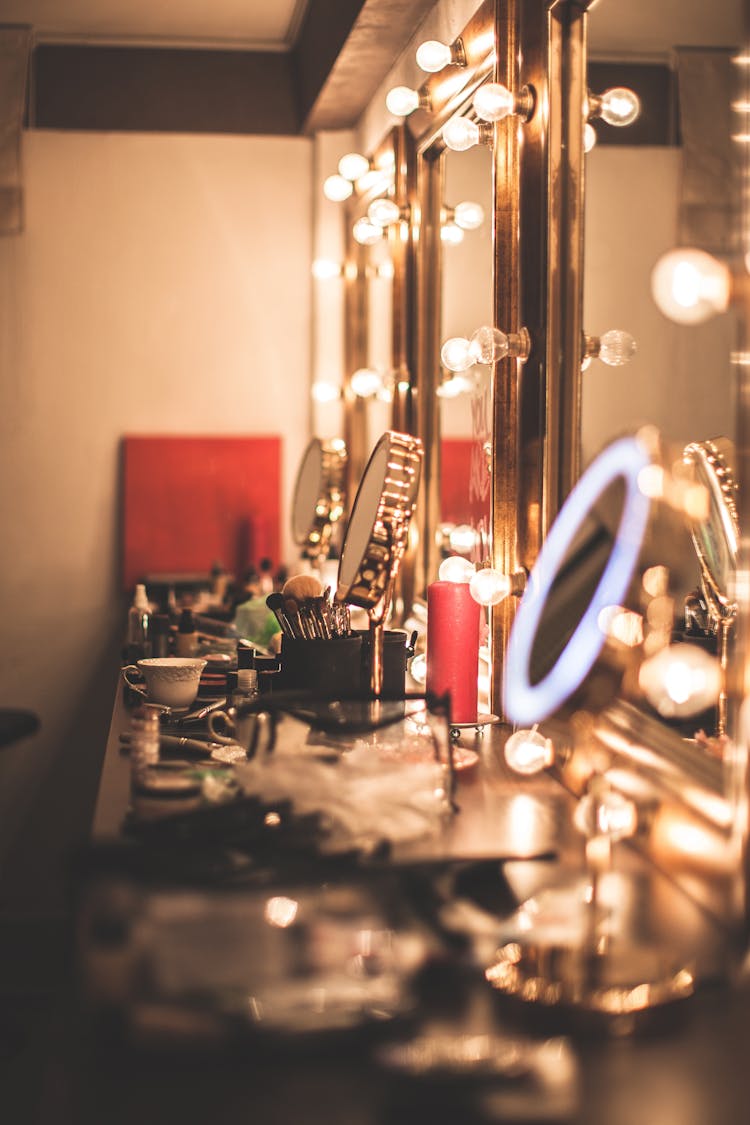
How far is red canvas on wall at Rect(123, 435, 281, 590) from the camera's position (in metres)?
4.19

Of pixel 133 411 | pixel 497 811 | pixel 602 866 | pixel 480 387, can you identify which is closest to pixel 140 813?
pixel 497 811

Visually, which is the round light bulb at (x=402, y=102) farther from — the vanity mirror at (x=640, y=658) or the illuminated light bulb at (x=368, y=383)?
the vanity mirror at (x=640, y=658)

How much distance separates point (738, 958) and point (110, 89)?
13.1ft

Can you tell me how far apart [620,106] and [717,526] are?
707 mm

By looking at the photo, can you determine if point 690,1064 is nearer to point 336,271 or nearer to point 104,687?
point 336,271

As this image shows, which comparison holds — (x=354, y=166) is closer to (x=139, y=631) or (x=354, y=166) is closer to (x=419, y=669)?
(x=139, y=631)

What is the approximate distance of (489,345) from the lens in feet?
6.09

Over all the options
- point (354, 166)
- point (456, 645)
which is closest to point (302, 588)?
point (456, 645)

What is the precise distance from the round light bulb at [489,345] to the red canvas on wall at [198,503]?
7.82 ft

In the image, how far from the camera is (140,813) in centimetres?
134

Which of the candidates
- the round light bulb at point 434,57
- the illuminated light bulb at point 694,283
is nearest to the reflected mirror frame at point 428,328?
the round light bulb at point 434,57

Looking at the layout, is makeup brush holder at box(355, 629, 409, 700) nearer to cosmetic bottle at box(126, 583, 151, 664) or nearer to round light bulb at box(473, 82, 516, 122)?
cosmetic bottle at box(126, 583, 151, 664)

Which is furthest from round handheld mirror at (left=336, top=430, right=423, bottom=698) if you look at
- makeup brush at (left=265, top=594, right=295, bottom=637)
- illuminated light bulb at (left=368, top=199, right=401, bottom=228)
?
illuminated light bulb at (left=368, top=199, right=401, bottom=228)

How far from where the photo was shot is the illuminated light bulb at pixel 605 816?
122cm
